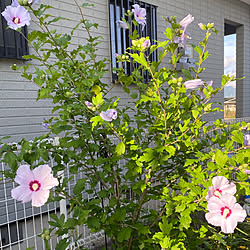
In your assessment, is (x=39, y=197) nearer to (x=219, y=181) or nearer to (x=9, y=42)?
(x=219, y=181)

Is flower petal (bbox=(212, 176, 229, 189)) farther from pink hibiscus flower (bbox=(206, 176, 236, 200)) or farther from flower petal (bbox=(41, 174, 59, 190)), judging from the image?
flower petal (bbox=(41, 174, 59, 190))

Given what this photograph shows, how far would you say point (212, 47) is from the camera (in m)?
5.54

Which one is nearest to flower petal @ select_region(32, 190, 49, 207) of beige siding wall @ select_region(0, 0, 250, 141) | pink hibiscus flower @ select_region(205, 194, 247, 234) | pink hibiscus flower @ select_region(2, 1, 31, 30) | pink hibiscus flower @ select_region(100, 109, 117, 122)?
pink hibiscus flower @ select_region(100, 109, 117, 122)

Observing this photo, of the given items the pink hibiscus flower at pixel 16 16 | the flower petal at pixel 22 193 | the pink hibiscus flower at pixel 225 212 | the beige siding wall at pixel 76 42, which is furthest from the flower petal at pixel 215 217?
the beige siding wall at pixel 76 42

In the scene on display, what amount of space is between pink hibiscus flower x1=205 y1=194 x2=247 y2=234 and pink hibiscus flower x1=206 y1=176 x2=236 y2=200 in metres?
0.04

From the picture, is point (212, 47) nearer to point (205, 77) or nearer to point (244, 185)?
point (205, 77)

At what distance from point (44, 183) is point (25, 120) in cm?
224

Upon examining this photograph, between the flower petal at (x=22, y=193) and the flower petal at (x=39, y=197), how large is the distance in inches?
0.7

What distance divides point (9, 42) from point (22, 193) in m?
2.31

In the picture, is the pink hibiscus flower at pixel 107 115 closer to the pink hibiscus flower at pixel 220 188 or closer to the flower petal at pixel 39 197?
the flower petal at pixel 39 197

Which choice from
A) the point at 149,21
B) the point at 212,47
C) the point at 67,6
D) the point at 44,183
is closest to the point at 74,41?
the point at 67,6

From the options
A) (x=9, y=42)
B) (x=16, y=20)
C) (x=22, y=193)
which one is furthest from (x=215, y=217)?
(x=9, y=42)

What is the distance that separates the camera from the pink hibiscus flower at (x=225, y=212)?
2.57 ft

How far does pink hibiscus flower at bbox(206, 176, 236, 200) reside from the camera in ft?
2.70
